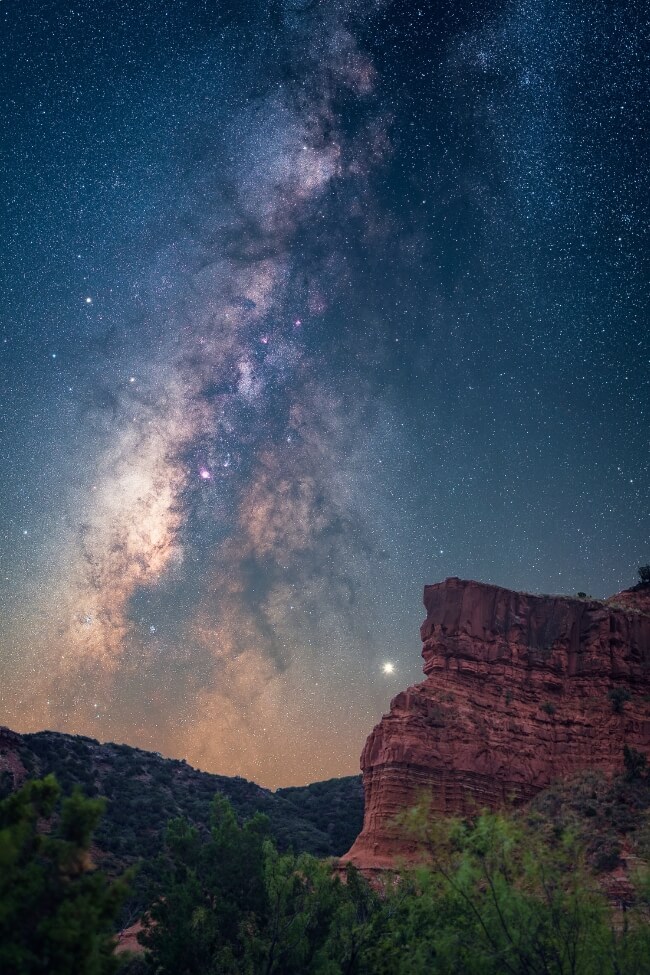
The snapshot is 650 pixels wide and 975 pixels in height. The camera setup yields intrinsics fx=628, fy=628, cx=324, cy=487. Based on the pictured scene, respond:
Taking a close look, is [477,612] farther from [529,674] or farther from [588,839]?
[588,839]

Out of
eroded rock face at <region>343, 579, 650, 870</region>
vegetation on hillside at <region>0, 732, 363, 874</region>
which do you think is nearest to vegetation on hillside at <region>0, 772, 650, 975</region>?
eroded rock face at <region>343, 579, 650, 870</region>

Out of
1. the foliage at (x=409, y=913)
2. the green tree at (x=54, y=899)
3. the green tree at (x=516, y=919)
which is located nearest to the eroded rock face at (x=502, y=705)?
the foliage at (x=409, y=913)

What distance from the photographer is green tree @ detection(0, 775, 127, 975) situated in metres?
9.06

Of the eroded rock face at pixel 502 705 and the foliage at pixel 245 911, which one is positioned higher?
the eroded rock face at pixel 502 705

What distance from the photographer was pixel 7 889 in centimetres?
940

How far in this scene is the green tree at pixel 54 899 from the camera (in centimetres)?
906

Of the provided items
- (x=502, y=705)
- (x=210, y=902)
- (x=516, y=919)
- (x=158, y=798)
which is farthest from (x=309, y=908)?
(x=158, y=798)

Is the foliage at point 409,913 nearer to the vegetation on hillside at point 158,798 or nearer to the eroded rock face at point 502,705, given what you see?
the eroded rock face at point 502,705

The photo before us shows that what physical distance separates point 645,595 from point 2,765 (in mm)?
60483

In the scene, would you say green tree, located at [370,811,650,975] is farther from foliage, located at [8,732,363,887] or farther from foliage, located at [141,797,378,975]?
foliage, located at [8,732,363,887]

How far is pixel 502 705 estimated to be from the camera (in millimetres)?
51156

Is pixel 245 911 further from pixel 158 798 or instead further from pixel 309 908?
pixel 158 798

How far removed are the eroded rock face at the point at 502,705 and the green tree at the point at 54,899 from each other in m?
36.1

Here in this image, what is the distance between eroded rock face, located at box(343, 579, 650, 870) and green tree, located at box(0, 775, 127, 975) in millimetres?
36148
